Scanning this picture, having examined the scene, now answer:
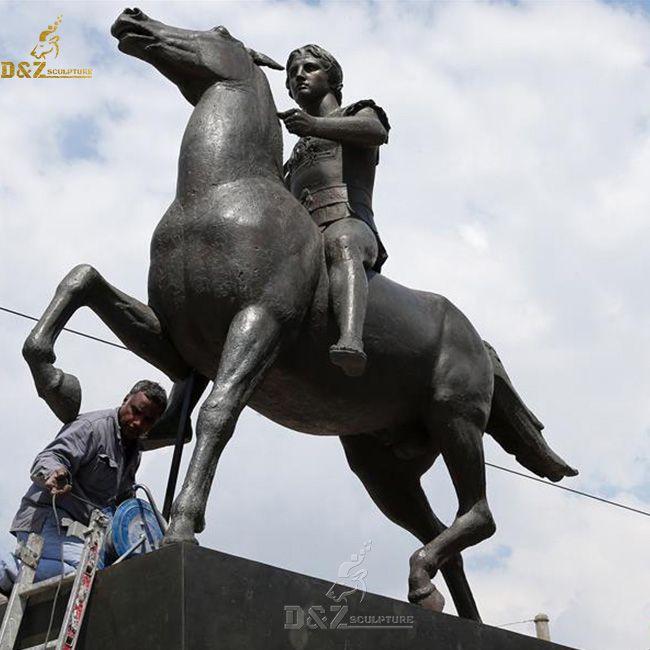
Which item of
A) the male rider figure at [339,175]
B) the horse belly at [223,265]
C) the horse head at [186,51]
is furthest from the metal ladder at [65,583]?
the horse head at [186,51]

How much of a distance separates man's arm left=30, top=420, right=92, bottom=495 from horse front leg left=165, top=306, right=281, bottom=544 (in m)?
0.62

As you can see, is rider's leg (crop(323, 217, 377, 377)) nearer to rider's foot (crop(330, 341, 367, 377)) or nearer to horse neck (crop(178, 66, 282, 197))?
rider's foot (crop(330, 341, 367, 377))

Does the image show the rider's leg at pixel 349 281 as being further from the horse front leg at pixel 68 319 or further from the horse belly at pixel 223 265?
the horse front leg at pixel 68 319

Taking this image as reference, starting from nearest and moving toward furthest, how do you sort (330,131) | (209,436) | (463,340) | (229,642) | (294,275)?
(229,642) < (209,436) < (294,275) < (330,131) < (463,340)

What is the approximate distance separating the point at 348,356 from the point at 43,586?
6.10 feet

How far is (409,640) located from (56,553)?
1.76m

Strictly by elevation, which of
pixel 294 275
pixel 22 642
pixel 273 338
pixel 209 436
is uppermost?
pixel 294 275

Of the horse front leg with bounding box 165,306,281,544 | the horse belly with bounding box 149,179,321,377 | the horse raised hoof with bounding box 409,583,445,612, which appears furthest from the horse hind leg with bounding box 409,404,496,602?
the horse front leg with bounding box 165,306,281,544

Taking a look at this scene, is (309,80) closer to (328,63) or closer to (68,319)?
(328,63)

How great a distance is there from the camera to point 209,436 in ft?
19.3

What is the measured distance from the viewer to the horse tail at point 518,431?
7.92 meters

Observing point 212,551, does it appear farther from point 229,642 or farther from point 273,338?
point 273,338

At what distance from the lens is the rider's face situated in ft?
25.0

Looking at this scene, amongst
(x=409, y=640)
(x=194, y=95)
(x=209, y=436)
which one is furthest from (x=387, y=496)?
(x=194, y=95)
